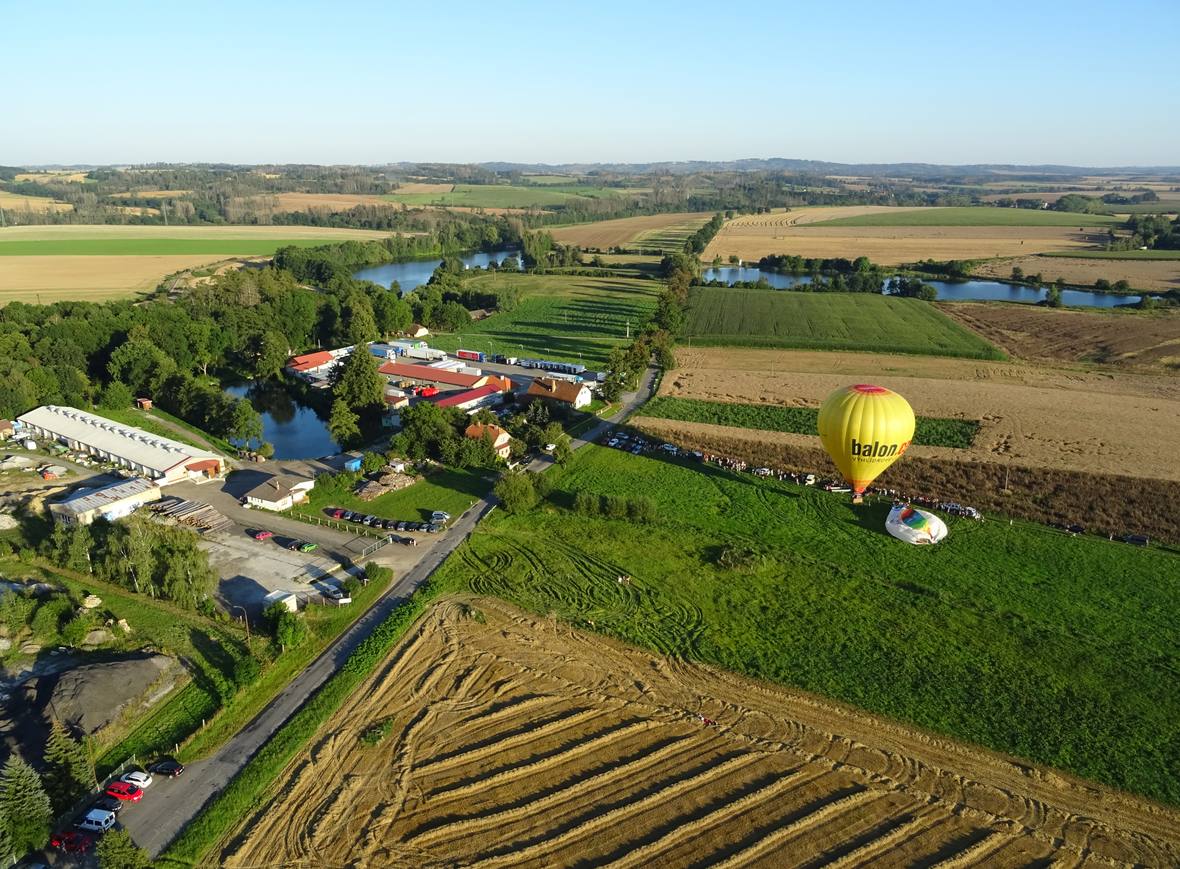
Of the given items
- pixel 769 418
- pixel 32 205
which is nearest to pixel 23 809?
pixel 769 418

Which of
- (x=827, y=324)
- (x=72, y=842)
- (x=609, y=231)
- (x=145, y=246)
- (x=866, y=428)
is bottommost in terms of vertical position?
(x=72, y=842)

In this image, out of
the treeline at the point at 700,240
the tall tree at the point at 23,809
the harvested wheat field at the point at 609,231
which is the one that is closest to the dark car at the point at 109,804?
the tall tree at the point at 23,809

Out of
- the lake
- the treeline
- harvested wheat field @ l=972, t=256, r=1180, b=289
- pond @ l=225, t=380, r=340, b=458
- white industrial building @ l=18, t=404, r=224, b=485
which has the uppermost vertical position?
the treeline

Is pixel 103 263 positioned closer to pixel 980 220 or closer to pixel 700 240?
pixel 700 240

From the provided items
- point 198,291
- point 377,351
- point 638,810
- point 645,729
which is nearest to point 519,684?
point 645,729

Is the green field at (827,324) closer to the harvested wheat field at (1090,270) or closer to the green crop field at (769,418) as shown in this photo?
the green crop field at (769,418)

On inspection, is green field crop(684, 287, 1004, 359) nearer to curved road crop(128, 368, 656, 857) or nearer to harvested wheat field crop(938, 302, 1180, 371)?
harvested wheat field crop(938, 302, 1180, 371)

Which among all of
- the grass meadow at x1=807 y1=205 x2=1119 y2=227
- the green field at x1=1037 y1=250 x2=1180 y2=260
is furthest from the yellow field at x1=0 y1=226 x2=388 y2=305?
the green field at x1=1037 y1=250 x2=1180 y2=260
